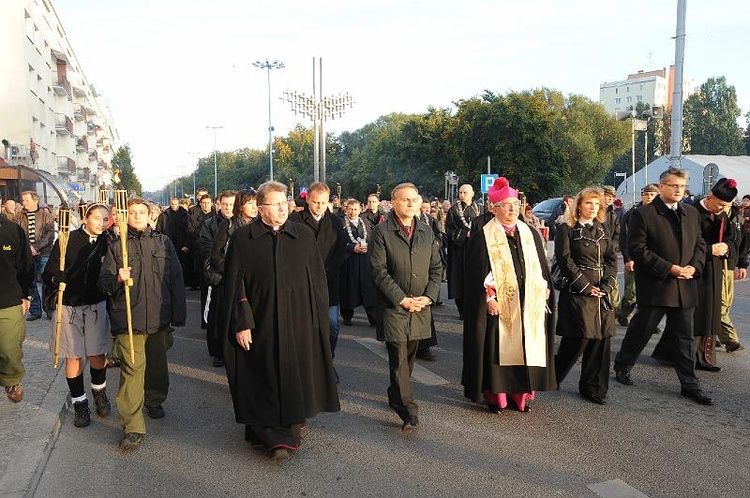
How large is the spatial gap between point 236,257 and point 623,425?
319 cm

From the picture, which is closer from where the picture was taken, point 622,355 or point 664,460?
point 664,460

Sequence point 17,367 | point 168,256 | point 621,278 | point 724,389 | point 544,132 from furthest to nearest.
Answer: point 544,132 → point 621,278 → point 724,389 → point 17,367 → point 168,256

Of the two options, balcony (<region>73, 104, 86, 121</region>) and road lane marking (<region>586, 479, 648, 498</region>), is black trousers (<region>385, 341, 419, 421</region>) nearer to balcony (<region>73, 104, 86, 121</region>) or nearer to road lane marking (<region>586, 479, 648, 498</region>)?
road lane marking (<region>586, 479, 648, 498</region>)

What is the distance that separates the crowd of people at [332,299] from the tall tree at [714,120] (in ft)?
291

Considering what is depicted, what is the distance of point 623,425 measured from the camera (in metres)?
5.20

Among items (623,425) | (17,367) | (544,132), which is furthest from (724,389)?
(544,132)

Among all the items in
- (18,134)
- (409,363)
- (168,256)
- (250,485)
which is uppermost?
(18,134)

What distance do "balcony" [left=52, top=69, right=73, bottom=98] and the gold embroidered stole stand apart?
2270 inches

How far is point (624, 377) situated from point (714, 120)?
89.7 metres

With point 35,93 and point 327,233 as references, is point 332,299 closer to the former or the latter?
point 327,233

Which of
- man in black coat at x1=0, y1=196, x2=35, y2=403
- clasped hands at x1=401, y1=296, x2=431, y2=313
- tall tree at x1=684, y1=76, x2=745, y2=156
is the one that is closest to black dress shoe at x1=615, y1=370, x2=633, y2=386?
clasped hands at x1=401, y1=296, x2=431, y2=313

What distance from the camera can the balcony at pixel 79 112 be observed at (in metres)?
71.6

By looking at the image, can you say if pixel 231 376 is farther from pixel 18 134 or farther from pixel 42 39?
pixel 42 39

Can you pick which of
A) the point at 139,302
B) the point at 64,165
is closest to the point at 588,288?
the point at 139,302
